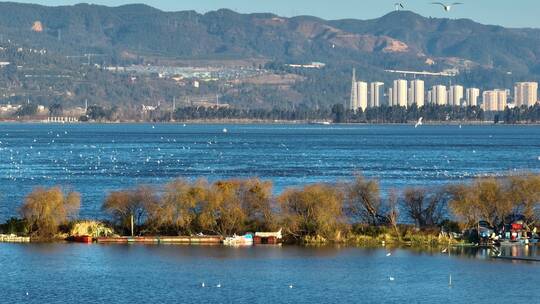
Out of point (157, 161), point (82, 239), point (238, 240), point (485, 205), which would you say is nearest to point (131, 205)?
point (82, 239)

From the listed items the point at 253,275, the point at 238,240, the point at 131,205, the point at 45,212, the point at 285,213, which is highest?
the point at 131,205

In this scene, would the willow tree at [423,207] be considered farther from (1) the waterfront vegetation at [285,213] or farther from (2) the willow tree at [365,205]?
(2) the willow tree at [365,205]

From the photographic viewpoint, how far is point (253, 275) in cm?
3972

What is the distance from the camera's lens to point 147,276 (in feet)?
129

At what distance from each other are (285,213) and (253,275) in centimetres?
771

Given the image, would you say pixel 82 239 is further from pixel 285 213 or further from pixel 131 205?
pixel 285 213

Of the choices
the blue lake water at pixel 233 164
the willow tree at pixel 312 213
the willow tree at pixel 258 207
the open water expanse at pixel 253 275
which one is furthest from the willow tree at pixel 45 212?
the blue lake water at pixel 233 164

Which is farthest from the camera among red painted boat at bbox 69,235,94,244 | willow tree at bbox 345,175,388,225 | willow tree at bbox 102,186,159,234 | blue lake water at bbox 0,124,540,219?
blue lake water at bbox 0,124,540,219

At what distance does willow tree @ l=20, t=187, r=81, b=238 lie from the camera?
47031mm

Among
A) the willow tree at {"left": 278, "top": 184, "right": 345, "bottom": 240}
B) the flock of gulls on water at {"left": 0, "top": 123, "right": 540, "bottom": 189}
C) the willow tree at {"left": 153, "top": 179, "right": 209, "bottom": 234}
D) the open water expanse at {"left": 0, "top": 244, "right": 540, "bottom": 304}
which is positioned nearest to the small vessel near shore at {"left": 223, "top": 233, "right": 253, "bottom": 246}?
the open water expanse at {"left": 0, "top": 244, "right": 540, "bottom": 304}

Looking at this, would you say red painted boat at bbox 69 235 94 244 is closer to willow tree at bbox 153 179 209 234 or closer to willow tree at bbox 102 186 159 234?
willow tree at bbox 102 186 159 234

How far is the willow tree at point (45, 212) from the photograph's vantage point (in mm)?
47031

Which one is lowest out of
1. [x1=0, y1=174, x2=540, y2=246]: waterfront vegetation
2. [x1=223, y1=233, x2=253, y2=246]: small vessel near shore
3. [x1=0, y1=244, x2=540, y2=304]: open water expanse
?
[x1=0, y1=244, x2=540, y2=304]: open water expanse

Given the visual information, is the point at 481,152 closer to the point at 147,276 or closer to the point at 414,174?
the point at 414,174
